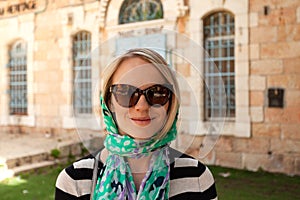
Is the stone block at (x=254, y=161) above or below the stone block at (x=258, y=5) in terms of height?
below

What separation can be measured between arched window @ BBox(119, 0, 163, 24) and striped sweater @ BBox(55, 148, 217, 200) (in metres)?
6.38

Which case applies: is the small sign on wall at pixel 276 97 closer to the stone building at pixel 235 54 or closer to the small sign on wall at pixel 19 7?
the stone building at pixel 235 54

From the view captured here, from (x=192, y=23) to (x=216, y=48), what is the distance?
675mm

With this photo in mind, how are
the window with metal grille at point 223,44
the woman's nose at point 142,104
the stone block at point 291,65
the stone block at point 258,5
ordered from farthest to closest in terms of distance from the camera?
1. the window with metal grille at point 223,44
2. the stone block at point 258,5
3. the stone block at point 291,65
4. the woman's nose at point 142,104

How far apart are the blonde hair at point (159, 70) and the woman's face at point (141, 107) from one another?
1 cm

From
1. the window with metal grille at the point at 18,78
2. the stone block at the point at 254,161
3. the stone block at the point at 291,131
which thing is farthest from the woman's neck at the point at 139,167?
the window with metal grille at the point at 18,78

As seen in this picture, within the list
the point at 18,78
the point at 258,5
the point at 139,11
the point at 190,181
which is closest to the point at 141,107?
the point at 190,181

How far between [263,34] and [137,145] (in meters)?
5.64

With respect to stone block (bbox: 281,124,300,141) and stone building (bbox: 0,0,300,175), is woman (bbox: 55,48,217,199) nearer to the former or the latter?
stone building (bbox: 0,0,300,175)

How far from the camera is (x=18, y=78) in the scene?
32.6 feet

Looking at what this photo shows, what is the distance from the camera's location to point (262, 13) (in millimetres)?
6301

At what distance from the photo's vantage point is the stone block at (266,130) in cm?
617

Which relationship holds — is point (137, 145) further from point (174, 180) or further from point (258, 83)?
→ point (258, 83)

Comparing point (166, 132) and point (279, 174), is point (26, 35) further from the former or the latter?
point (166, 132)
